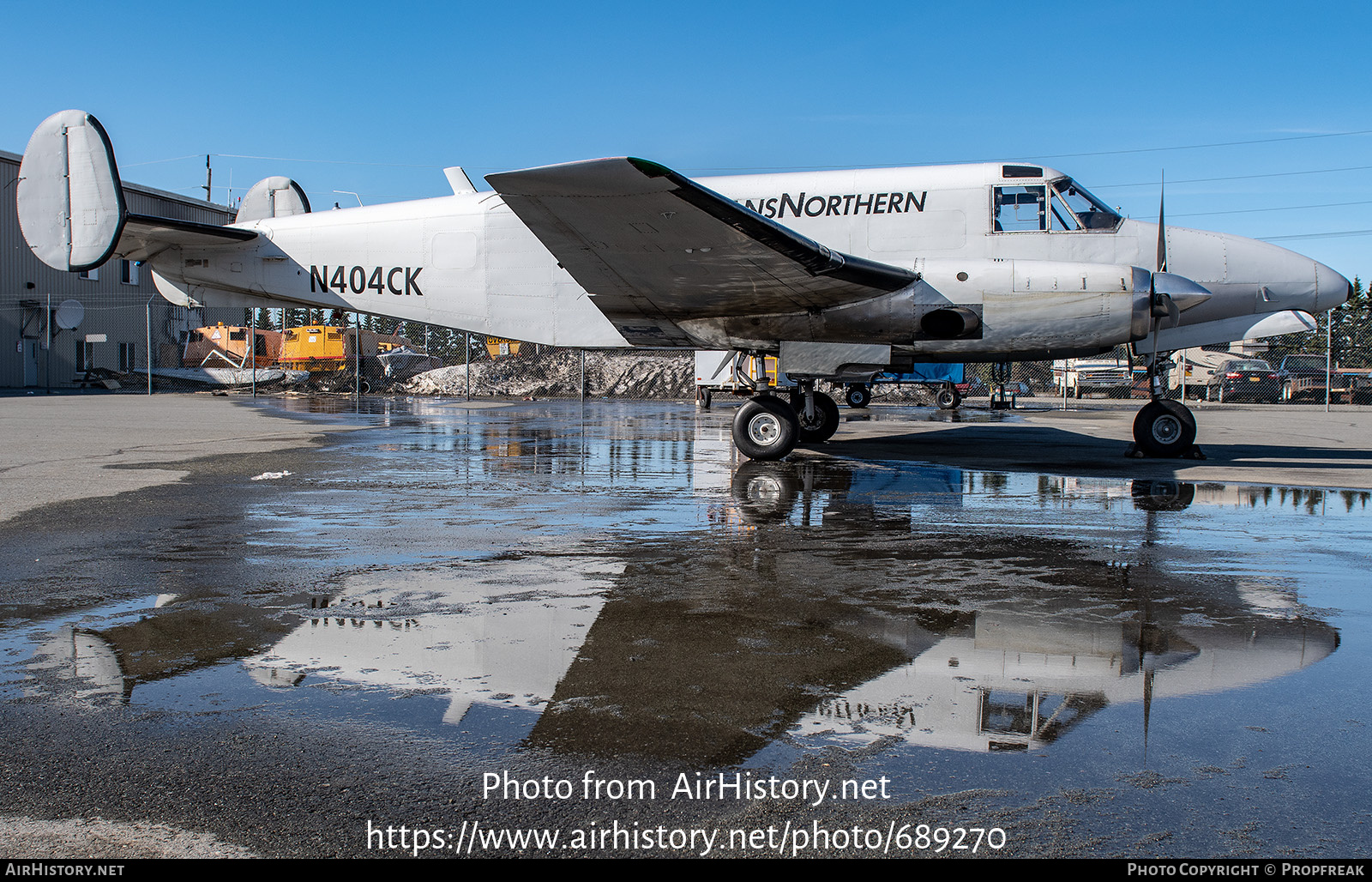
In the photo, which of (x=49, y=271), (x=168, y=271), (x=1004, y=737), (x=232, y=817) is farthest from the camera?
(x=49, y=271)

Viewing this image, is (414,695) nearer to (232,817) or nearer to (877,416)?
(232,817)

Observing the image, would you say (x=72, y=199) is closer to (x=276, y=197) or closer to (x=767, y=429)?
(x=276, y=197)

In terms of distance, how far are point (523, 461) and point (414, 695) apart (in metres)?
8.49

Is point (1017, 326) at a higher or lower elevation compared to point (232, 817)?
higher

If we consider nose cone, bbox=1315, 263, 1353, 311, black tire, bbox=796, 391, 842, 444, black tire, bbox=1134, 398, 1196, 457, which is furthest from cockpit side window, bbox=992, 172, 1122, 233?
black tire, bbox=796, 391, 842, 444

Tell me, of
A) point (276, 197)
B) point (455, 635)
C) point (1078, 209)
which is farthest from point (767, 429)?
point (276, 197)

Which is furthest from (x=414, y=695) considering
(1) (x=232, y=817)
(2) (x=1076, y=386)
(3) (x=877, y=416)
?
(2) (x=1076, y=386)

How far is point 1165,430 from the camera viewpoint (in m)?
12.1

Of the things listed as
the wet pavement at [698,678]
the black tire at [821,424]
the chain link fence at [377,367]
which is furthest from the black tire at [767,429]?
the chain link fence at [377,367]

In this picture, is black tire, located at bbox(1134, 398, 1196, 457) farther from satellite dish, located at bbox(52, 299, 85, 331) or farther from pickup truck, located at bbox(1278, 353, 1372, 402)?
satellite dish, located at bbox(52, 299, 85, 331)

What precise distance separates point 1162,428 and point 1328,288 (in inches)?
103

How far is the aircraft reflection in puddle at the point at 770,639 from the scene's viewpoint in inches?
121

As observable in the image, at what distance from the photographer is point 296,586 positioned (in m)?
4.89

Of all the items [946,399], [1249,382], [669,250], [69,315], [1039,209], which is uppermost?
[69,315]
